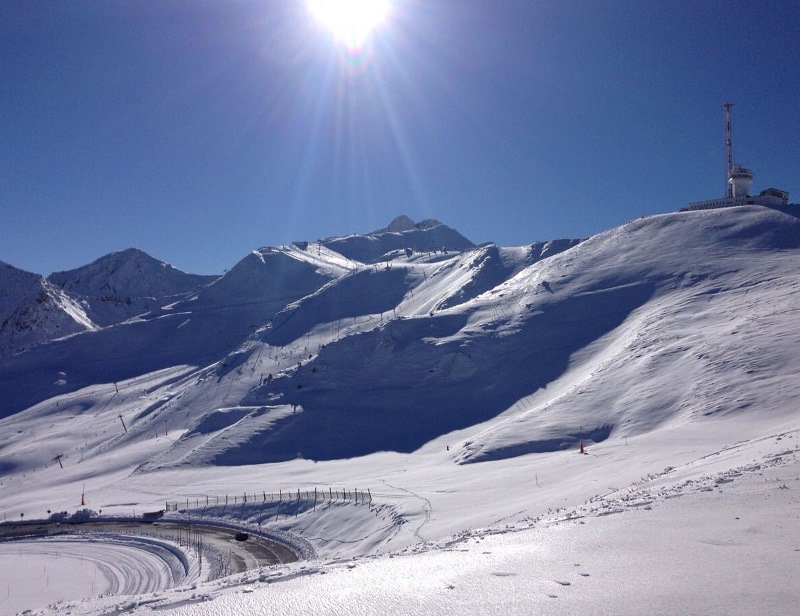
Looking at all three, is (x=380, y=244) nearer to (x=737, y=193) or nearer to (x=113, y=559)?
(x=737, y=193)

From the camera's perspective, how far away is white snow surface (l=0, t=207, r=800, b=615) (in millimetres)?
10273

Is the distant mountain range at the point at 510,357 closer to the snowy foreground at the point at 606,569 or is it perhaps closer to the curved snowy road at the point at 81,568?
the curved snowy road at the point at 81,568

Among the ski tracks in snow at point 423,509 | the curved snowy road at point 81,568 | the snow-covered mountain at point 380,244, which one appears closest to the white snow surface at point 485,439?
the ski tracks in snow at point 423,509

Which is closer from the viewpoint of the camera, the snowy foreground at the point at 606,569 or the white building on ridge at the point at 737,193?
the snowy foreground at the point at 606,569

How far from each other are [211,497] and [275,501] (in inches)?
296

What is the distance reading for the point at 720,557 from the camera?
9789 mm

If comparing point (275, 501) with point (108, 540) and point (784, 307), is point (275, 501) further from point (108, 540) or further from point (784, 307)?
point (784, 307)

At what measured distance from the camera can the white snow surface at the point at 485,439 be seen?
10273mm

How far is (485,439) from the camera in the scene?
4734 cm

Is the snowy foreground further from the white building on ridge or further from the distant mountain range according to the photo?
the white building on ridge

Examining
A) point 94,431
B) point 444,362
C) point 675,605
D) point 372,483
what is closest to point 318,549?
point 372,483

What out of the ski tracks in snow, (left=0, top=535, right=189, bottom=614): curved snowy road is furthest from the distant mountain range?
(left=0, top=535, right=189, bottom=614): curved snowy road

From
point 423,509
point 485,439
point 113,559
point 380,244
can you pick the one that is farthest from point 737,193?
point 380,244

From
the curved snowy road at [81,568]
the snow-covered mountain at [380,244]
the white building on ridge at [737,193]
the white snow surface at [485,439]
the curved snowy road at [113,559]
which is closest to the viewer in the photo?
the white snow surface at [485,439]
